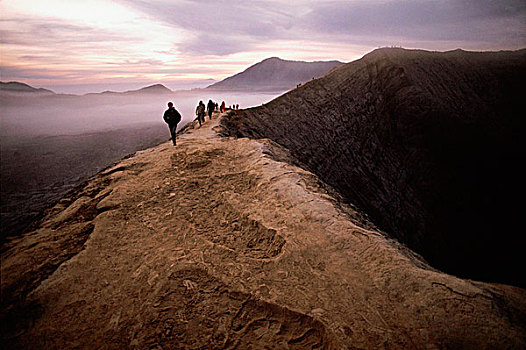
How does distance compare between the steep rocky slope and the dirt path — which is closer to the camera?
the dirt path

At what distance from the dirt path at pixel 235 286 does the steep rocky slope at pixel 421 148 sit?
1263cm

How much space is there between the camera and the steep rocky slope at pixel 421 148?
22328 millimetres

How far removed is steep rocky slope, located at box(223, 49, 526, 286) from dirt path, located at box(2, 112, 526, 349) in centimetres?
1263

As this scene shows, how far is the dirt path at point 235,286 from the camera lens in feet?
10.6

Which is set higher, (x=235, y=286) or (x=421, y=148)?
(x=421, y=148)

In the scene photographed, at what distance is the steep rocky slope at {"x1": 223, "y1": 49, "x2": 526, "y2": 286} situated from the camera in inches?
879

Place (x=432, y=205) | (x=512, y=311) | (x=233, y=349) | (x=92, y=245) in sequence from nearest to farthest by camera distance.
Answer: (x=233, y=349)
(x=512, y=311)
(x=92, y=245)
(x=432, y=205)

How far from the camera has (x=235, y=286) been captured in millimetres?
3926

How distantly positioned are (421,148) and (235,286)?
96.6 ft

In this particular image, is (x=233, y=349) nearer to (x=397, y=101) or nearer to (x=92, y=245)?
(x=92, y=245)

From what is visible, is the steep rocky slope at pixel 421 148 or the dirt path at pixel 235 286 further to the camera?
the steep rocky slope at pixel 421 148

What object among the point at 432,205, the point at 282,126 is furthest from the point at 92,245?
the point at 432,205

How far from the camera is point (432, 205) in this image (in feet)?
80.5

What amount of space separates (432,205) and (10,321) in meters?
28.7
